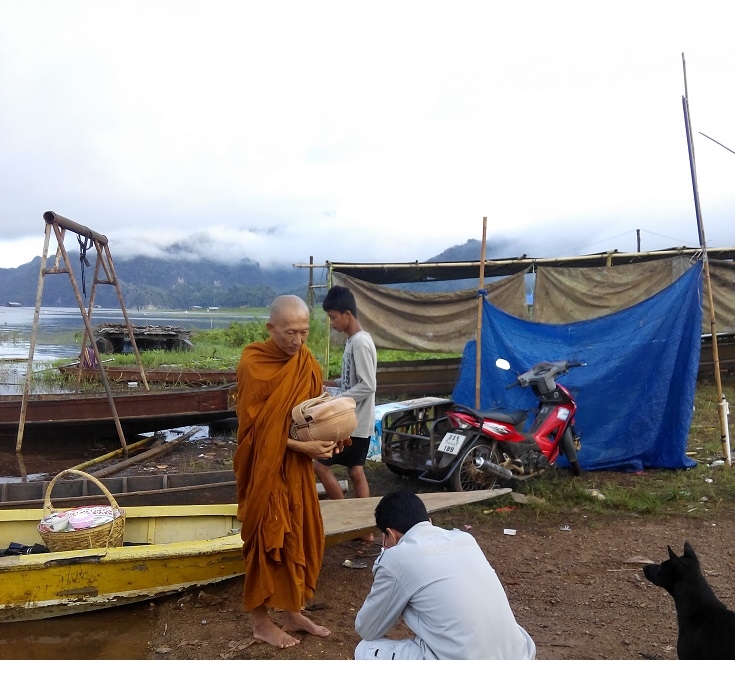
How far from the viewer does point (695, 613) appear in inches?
93.6

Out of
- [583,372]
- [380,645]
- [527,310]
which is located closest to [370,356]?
[380,645]

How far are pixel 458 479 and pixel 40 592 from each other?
3.13 meters

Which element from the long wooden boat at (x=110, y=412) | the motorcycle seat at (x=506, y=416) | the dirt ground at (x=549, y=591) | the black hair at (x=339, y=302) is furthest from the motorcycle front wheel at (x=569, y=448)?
the long wooden boat at (x=110, y=412)

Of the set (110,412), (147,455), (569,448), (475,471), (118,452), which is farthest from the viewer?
(110,412)

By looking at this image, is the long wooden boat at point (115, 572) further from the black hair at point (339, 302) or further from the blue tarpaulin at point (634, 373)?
the blue tarpaulin at point (634, 373)

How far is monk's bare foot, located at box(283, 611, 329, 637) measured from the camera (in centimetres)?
314

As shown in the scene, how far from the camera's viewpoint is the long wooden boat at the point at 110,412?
27.8 feet

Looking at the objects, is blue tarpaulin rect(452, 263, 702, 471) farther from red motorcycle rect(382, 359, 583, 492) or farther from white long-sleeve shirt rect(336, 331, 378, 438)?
white long-sleeve shirt rect(336, 331, 378, 438)

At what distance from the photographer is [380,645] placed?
2.12 metres

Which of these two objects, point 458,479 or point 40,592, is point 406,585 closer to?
point 40,592

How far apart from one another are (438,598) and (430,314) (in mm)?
7444

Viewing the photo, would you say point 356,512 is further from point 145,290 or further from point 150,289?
point 150,289

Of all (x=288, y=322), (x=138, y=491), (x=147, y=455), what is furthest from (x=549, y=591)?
(x=147, y=455)

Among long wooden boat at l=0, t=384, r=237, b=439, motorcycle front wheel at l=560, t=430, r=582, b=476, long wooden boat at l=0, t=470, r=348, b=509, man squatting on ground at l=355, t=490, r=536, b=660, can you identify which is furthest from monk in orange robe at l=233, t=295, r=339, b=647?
long wooden boat at l=0, t=384, r=237, b=439
